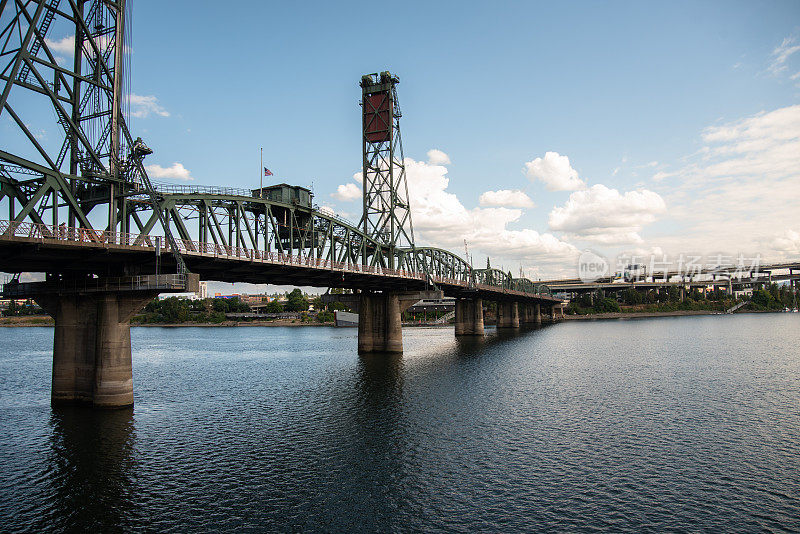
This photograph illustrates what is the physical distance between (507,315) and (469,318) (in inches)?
1838

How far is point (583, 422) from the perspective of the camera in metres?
35.8

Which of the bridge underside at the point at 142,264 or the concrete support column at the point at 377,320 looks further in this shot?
the concrete support column at the point at 377,320

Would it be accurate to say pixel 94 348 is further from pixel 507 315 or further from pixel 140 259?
pixel 507 315

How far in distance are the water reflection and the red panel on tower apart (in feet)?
233

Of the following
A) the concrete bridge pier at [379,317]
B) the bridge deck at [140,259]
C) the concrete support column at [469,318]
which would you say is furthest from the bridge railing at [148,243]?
the concrete support column at [469,318]

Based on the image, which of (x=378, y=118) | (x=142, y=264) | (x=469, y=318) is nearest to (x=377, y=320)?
(x=378, y=118)

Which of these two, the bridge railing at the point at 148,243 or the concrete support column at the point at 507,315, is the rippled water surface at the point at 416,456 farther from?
the concrete support column at the point at 507,315

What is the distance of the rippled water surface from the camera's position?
21375mm

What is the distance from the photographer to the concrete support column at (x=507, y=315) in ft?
583

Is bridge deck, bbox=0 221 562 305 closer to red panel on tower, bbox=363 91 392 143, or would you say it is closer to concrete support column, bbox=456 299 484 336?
red panel on tower, bbox=363 91 392 143

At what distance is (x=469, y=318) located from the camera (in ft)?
452

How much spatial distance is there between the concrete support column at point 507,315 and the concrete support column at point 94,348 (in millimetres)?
149028

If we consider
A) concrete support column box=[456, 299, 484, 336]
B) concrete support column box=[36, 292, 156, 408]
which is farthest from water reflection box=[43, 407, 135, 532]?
concrete support column box=[456, 299, 484, 336]

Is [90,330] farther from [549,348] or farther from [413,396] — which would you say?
[549,348]
